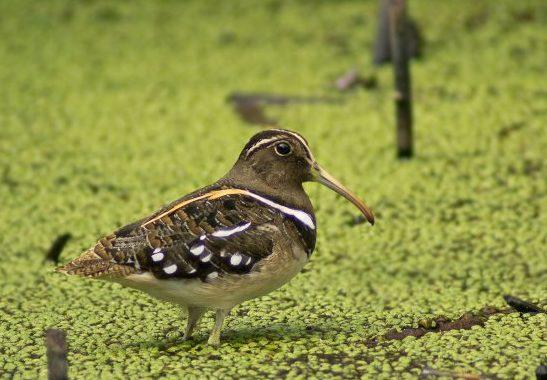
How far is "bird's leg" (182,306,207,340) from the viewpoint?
4.78 meters

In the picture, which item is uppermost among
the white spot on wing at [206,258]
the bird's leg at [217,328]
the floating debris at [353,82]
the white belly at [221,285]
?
the floating debris at [353,82]

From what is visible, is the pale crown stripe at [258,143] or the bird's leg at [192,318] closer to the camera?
the bird's leg at [192,318]

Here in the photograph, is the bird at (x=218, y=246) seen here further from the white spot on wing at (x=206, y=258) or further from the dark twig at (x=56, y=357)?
the dark twig at (x=56, y=357)

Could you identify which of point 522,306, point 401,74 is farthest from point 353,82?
point 522,306

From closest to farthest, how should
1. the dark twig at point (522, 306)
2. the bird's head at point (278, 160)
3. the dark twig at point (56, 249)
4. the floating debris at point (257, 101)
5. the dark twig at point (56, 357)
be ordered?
the dark twig at point (56, 357) → the bird's head at point (278, 160) → the dark twig at point (522, 306) → the dark twig at point (56, 249) → the floating debris at point (257, 101)

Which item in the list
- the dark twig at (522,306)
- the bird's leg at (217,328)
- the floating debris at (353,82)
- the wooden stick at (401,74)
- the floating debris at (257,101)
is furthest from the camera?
the floating debris at (353,82)

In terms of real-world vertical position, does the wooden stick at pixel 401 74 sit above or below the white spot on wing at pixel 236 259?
above

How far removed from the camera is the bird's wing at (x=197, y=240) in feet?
14.9

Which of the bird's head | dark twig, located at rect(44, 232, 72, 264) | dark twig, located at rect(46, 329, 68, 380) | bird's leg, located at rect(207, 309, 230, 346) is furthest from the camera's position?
dark twig, located at rect(44, 232, 72, 264)

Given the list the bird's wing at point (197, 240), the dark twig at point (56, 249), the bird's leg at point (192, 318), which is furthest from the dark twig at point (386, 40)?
the bird's leg at point (192, 318)

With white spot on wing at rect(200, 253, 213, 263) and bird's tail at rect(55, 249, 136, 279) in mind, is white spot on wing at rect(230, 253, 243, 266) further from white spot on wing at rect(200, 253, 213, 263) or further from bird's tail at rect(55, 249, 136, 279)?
bird's tail at rect(55, 249, 136, 279)

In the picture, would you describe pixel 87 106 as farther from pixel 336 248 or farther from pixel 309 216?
pixel 309 216

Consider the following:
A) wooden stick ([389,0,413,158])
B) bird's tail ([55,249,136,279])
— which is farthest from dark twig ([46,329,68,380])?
wooden stick ([389,0,413,158])

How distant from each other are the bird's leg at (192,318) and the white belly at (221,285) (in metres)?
0.13
